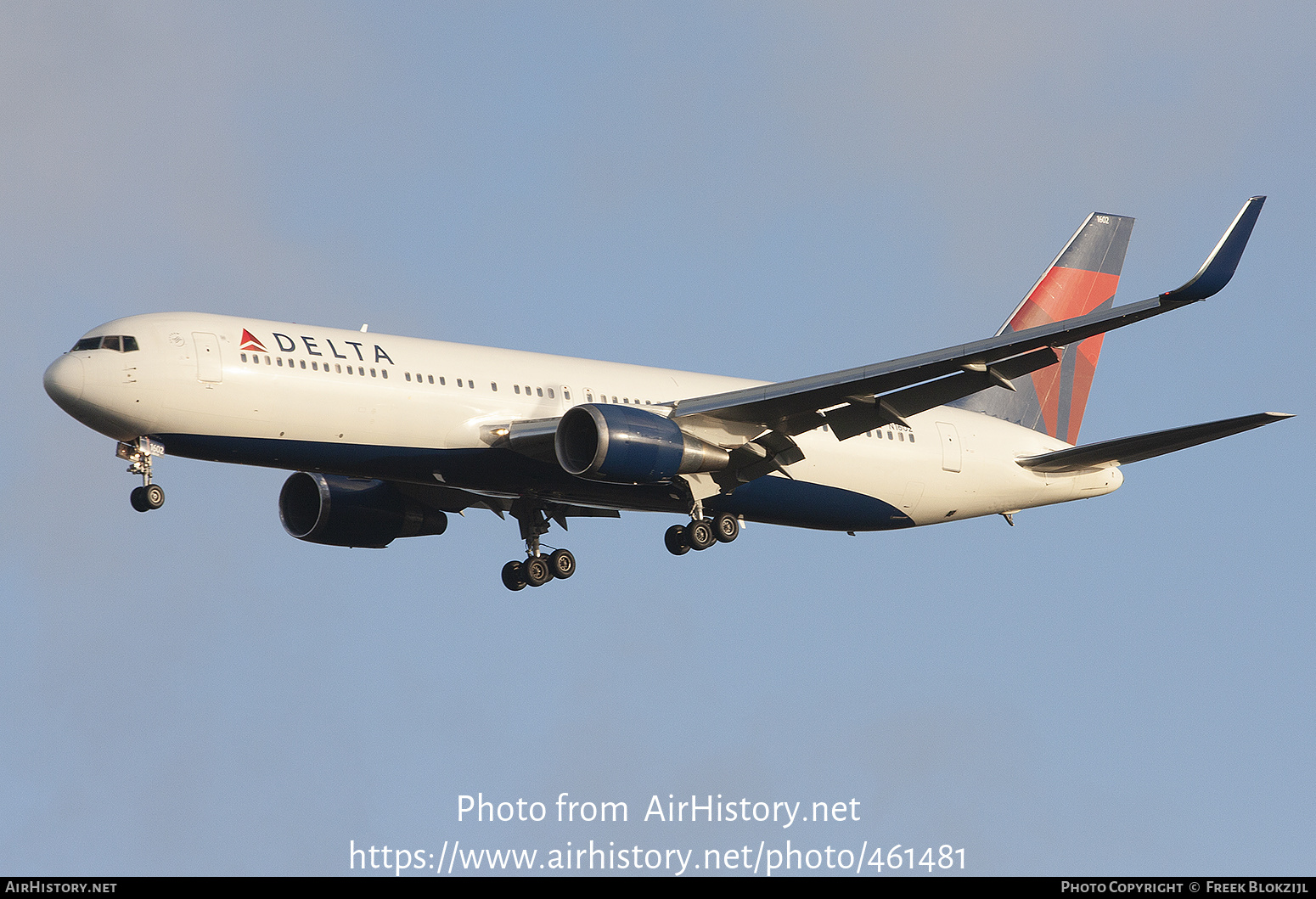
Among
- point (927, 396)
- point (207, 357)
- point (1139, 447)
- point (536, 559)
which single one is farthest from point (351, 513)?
point (1139, 447)

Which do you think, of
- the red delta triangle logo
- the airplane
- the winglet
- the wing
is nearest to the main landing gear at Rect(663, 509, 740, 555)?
the airplane

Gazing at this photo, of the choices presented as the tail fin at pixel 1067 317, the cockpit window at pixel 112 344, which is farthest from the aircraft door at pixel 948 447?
the cockpit window at pixel 112 344

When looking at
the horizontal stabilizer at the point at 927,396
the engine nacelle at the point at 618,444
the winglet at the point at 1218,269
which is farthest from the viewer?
the engine nacelle at the point at 618,444

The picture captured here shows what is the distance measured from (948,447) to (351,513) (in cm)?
1498

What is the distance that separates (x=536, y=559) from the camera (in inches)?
1563

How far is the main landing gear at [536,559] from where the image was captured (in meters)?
39.6

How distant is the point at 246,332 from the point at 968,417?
19.3 m

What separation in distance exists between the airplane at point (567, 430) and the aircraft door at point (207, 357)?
4 cm

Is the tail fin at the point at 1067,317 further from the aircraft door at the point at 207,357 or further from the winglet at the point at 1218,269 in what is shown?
the aircraft door at the point at 207,357

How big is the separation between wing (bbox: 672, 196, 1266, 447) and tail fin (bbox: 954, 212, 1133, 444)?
9610 mm

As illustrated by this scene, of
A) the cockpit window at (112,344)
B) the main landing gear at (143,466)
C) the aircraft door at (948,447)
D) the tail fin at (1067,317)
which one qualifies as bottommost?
the main landing gear at (143,466)

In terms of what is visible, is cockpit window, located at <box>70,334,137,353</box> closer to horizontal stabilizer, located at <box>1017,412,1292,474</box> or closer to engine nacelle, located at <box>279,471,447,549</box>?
engine nacelle, located at <box>279,471,447,549</box>

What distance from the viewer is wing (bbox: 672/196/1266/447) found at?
29.8 meters
